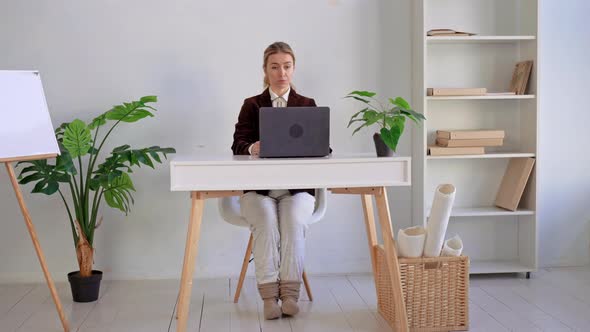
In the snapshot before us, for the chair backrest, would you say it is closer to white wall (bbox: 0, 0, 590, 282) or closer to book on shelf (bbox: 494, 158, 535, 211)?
white wall (bbox: 0, 0, 590, 282)

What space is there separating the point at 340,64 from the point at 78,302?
76.4 inches

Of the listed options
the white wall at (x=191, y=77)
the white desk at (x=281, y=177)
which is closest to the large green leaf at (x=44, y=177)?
the white wall at (x=191, y=77)

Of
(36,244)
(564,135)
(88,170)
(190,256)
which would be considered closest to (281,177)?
(190,256)

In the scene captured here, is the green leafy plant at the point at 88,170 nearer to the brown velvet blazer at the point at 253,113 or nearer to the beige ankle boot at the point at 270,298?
the brown velvet blazer at the point at 253,113

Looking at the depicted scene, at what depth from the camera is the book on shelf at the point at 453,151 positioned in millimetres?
4035

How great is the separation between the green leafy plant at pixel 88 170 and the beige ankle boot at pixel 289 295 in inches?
37.4

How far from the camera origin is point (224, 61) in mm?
4184

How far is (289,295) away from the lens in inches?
130

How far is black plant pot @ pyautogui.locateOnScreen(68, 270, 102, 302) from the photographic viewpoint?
3740 mm

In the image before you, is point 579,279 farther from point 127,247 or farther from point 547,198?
point 127,247

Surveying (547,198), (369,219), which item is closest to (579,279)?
(547,198)

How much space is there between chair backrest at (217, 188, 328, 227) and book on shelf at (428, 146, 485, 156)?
81 centimetres

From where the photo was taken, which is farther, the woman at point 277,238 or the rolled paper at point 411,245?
the woman at point 277,238

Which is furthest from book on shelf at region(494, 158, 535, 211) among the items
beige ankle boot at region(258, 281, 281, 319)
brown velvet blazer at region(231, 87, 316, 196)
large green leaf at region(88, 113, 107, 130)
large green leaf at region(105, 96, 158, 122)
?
large green leaf at region(88, 113, 107, 130)
